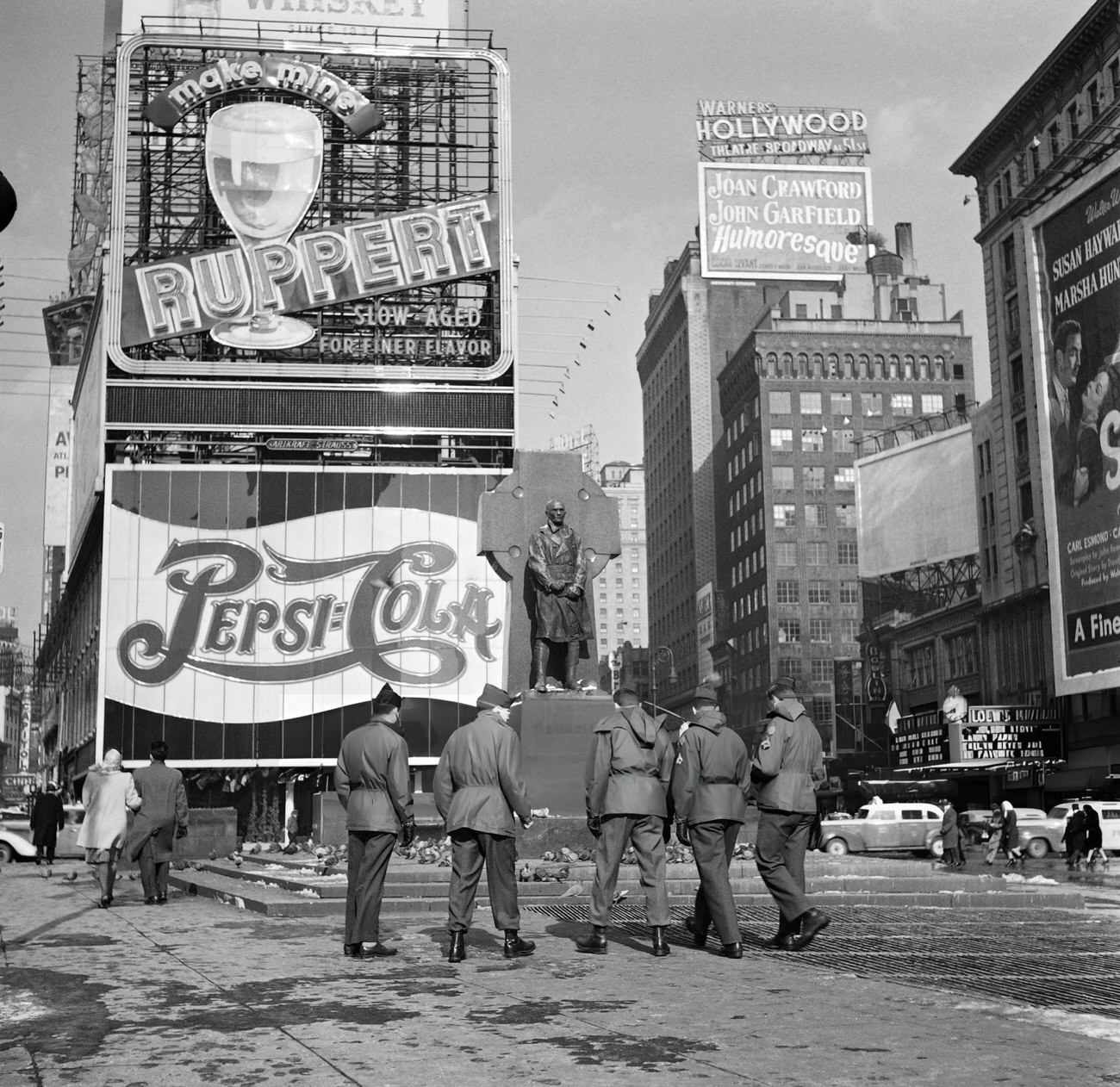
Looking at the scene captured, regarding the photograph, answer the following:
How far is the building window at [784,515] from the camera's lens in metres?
128

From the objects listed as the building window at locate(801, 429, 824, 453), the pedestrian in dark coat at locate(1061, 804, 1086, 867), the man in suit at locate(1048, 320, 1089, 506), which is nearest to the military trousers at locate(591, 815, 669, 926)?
the pedestrian in dark coat at locate(1061, 804, 1086, 867)

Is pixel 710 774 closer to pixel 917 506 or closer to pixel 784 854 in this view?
pixel 784 854

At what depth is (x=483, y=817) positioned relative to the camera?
10680mm

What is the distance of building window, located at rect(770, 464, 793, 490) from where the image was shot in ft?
421

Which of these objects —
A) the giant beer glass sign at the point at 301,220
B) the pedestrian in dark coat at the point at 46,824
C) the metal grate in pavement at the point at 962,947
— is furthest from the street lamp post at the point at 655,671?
the metal grate in pavement at the point at 962,947

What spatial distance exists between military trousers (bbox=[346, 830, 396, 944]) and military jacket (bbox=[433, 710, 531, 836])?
49cm

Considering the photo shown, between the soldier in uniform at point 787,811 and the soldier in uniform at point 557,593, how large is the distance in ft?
25.4

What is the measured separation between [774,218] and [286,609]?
1894 inches

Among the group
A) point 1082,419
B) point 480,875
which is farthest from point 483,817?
point 1082,419

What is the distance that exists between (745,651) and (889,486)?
4950cm

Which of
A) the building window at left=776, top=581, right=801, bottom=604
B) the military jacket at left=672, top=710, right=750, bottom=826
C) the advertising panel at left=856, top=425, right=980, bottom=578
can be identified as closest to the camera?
the military jacket at left=672, top=710, right=750, bottom=826

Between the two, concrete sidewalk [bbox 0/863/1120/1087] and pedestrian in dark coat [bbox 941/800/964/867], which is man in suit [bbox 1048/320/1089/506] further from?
concrete sidewalk [bbox 0/863/1120/1087]

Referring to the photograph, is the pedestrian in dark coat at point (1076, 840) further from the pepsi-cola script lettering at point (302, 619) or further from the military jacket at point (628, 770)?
the pepsi-cola script lettering at point (302, 619)

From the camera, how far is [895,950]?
10.8 meters
